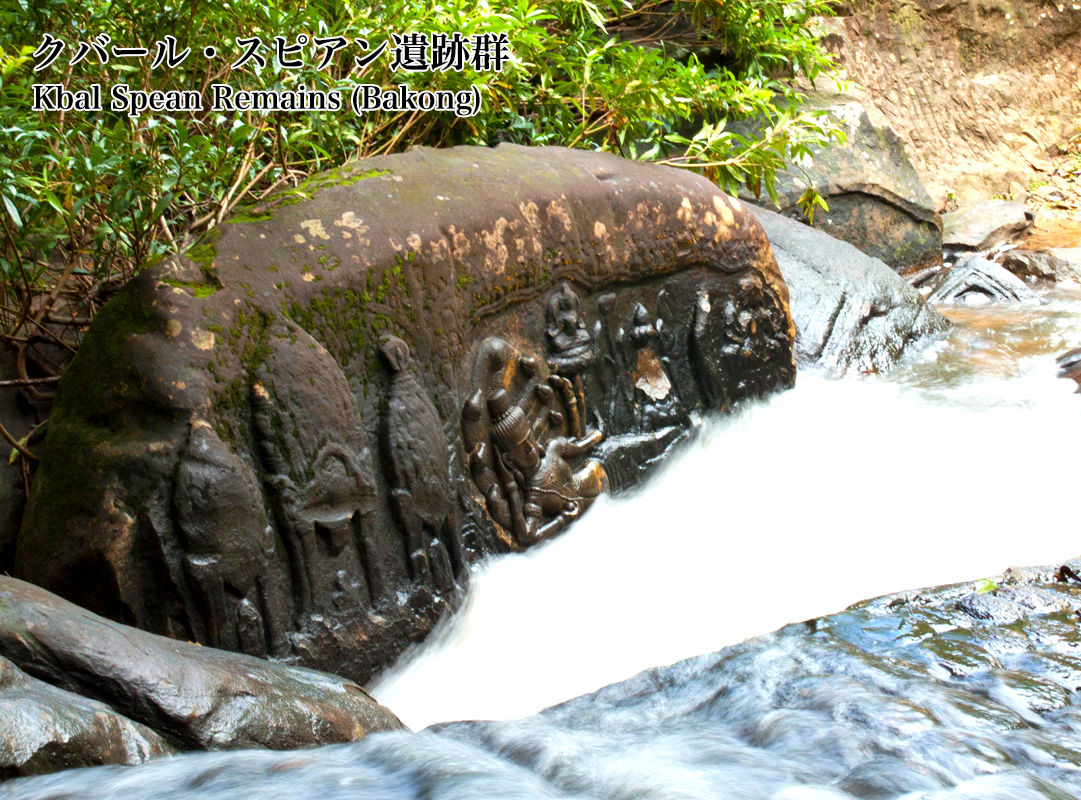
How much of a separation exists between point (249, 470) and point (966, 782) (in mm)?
2107

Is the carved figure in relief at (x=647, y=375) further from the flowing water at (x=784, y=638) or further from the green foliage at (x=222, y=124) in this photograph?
the green foliage at (x=222, y=124)

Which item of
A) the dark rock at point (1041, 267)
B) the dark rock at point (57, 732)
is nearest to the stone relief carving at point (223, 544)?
the dark rock at point (57, 732)

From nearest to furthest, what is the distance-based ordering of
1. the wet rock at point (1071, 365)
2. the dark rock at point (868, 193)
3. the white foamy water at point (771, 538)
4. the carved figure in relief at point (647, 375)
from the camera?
the white foamy water at point (771, 538), the carved figure in relief at point (647, 375), the wet rock at point (1071, 365), the dark rock at point (868, 193)

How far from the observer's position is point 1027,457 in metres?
4.66

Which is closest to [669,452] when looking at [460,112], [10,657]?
[460,112]

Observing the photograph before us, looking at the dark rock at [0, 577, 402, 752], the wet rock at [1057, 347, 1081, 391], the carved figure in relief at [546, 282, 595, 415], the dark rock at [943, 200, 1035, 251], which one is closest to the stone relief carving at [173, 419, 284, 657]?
the dark rock at [0, 577, 402, 752]

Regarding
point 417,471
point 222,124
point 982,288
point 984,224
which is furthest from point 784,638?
point 984,224

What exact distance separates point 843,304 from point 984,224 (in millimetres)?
3553

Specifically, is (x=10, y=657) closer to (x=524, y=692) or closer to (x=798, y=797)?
(x=524, y=692)

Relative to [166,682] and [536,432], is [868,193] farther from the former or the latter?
[166,682]

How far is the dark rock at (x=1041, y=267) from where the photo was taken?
7.67 meters

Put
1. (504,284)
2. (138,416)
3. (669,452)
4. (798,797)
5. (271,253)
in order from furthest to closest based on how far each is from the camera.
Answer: (669,452) < (504,284) < (271,253) < (138,416) < (798,797)

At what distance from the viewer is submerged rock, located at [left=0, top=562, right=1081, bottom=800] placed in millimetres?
2064

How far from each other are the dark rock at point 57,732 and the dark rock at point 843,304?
14.6 ft
